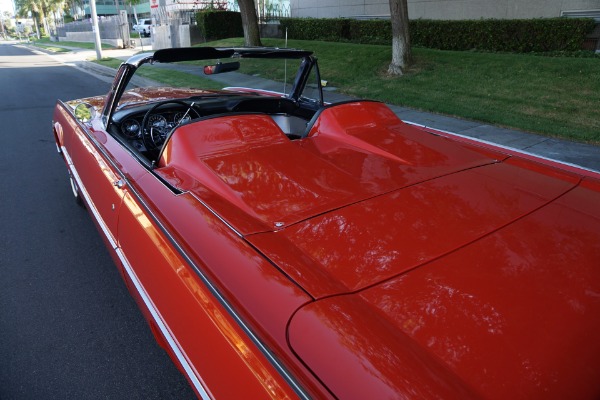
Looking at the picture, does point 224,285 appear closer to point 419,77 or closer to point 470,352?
point 470,352

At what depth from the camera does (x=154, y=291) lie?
1.83 m

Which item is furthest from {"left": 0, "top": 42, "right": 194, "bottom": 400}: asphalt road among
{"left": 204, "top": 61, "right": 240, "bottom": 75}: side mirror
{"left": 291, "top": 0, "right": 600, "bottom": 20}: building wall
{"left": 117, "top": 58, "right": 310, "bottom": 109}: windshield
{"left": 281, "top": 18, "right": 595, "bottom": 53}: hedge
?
{"left": 291, "top": 0, "right": 600, "bottom": 20}: building wall

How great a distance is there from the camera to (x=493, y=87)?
27.7 ft

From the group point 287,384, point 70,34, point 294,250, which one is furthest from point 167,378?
point 70,34

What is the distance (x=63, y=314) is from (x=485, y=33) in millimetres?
12458

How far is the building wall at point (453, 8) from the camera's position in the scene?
11.5 m

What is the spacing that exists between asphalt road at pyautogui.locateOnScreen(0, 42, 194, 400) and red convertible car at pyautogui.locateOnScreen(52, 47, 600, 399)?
534 millimetres

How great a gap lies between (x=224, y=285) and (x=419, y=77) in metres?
9.10

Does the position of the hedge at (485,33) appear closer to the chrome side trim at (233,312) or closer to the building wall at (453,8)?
the building wall at (453,8)

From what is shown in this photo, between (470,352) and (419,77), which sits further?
(419,77)

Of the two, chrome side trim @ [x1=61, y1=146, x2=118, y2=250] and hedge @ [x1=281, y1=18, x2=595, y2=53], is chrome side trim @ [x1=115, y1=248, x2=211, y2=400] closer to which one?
chrome side trim @ [x1=61, y1=146, x2=118, y2=250]

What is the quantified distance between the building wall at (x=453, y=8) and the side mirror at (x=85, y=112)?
12440 millimetres

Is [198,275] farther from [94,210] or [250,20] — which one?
[250,20]

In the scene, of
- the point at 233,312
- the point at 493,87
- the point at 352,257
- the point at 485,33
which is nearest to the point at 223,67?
the point at 352,257
